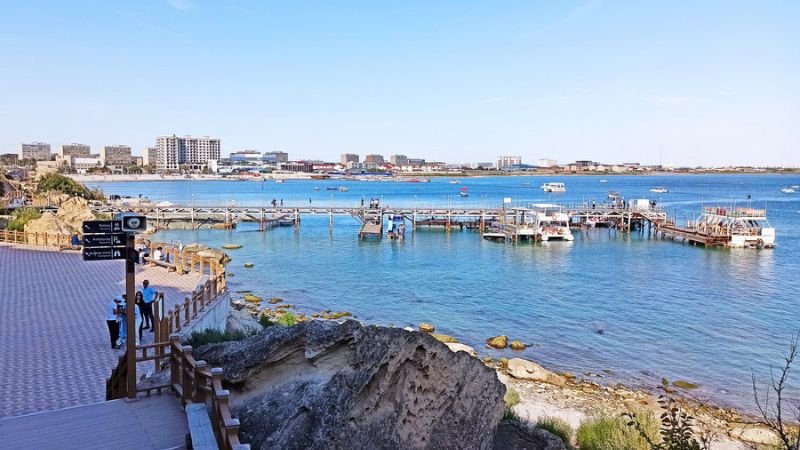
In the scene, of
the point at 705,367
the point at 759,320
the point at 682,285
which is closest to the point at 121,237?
the point at 705,367

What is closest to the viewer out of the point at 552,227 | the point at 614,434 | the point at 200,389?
the point at 200,389

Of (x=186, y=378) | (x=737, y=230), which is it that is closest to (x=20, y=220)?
(x=186, y=378)

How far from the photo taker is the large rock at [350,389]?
6484 millimetres

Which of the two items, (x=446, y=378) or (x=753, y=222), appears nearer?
(x=446, y=378)

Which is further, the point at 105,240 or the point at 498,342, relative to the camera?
the point at 498,342

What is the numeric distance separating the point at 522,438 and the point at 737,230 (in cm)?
4536

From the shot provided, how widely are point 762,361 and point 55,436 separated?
2063 centimetres

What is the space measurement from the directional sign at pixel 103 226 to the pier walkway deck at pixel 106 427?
2.26m

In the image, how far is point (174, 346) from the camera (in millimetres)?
8008

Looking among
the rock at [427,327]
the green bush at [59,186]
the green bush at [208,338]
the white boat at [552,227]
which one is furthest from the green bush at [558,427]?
the green bush at [59,186]

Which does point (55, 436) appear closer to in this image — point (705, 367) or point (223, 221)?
point (705, 367)

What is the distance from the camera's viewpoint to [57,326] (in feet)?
49.4

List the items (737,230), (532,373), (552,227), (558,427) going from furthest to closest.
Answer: (552,227)
(737,230)
(532,373)
(558,427)

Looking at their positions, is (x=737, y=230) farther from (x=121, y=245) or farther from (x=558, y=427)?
(x=121, y=245)
